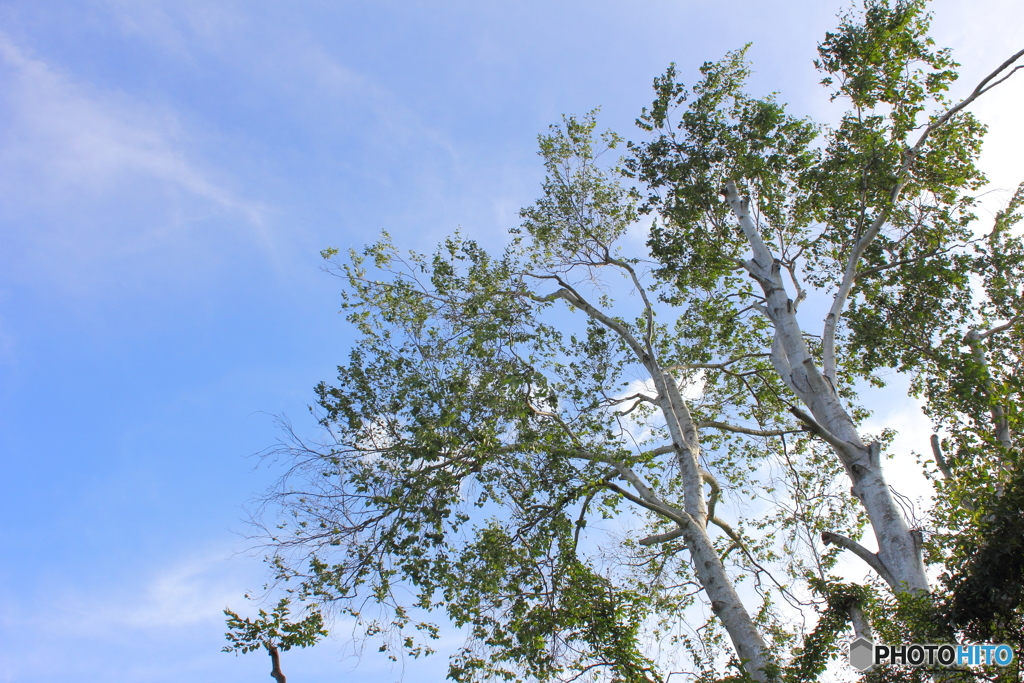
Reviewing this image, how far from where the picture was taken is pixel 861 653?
839 cm

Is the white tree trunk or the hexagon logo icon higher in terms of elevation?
the white tree trunk

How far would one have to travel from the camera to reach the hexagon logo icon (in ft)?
26.6

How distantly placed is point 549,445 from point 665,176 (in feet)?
24.8

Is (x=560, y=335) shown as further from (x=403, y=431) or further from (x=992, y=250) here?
(x=992, y=250)

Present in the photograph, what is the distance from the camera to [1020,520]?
6.39 metres

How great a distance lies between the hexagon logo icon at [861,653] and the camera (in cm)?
812

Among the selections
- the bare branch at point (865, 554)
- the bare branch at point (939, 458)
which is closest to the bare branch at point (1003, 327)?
the bare branch at point (939, 458)

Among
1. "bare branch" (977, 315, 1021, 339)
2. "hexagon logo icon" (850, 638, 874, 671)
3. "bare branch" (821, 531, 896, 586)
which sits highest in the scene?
"bare branch" (977, 315, 1021, 339)

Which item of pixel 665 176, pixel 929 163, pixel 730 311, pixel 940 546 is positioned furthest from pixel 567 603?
pixel 929 163

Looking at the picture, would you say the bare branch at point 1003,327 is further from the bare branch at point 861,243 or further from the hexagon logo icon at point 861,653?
Result: the hexagon logo icon at point 861,653

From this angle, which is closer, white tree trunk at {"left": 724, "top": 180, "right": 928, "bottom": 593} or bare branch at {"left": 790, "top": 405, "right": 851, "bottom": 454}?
white tree trunk at {"left": 724, "top": 180, "right": 928, "bottom": 593}

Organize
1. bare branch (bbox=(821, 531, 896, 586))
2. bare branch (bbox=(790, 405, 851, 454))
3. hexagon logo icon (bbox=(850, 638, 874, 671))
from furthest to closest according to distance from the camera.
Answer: bare branch (bbox=(790, 405, 851, 454)) < bare branch (bbox=(821, 531, 896, 586)) < hexagon logo icon (bbox=(850, 638, 874, 671))

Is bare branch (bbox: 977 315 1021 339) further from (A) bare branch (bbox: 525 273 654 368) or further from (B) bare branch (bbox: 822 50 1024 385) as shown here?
(A) bare branch (bbox: 525 273 654 368)

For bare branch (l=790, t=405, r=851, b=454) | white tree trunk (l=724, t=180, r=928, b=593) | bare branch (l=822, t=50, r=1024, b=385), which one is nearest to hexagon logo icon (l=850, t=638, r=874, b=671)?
white tree trunk (l=724, t=180, r=928, b=593)
